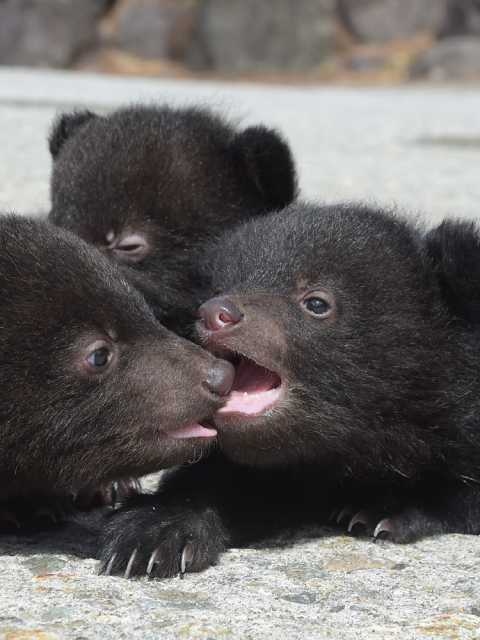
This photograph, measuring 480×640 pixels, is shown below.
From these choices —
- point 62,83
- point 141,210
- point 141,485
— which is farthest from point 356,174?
point 62,83

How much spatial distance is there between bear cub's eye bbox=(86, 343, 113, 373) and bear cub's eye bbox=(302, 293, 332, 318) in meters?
0.75

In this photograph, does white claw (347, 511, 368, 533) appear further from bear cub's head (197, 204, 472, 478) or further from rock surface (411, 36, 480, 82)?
rock surface (411, 36, 480, 82)

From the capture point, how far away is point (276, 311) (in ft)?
14.2

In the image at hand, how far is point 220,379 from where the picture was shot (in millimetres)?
4176

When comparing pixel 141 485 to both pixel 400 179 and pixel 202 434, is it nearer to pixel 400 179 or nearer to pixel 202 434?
pixel 202 434

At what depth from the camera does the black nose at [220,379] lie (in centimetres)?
417

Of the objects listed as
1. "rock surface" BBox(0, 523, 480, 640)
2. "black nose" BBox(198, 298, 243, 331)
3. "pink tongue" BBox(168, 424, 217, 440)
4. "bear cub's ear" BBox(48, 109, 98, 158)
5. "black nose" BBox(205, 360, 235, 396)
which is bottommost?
"rock surface" BBox(0, 523, 480, 640)

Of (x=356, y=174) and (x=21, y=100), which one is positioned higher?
(x=21, y=100)

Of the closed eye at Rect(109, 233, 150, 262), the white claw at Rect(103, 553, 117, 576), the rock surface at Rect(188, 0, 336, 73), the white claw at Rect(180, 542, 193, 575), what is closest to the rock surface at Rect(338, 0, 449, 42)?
the rock surface at Rect(188, 0, 336, 73)

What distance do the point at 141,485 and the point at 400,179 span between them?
751 centimetres

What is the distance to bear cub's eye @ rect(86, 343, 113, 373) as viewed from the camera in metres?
4.11

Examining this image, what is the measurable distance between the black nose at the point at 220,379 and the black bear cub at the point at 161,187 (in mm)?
1195

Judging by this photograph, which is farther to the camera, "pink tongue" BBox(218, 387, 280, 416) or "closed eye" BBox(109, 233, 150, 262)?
"closed eye" BBox(109, 233, 150, 262)

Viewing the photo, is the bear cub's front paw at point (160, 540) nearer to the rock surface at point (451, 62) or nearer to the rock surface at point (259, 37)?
the rock surface at point (451, 62)
